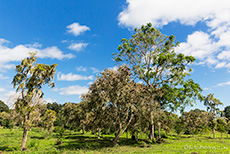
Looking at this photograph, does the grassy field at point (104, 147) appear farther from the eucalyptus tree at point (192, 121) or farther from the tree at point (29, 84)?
the eucalyptus tree at point (192, 121)

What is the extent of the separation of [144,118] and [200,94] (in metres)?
14.1

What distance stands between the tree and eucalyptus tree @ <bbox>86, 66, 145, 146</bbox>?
806cm

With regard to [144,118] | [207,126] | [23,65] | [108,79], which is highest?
[23,65]

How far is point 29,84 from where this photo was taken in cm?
2292

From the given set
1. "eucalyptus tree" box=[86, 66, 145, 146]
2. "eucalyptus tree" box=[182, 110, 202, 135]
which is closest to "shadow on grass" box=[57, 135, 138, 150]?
"eucalyptus tree" box=[86, 66, 145, 146]

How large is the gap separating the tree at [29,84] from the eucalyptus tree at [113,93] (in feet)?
26.4

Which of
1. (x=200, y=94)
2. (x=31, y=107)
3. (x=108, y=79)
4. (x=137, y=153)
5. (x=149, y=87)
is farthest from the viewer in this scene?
(x=149, y=87)

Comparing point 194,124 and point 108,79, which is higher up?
point 108,79

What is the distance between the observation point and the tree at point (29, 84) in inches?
873

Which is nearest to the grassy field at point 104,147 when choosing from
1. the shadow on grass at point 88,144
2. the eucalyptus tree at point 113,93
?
the shadow on grass at point 88,144

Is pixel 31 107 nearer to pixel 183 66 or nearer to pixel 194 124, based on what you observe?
pixel 183 66

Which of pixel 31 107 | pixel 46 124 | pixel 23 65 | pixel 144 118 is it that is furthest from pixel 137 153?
pixel 46 124

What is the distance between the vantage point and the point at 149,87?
1401 inches

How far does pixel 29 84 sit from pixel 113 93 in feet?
44.7
